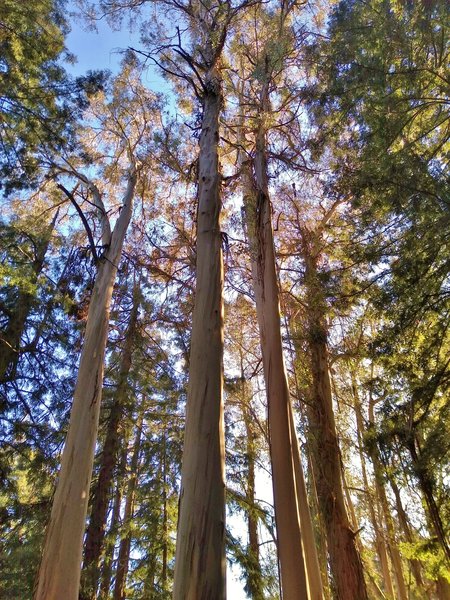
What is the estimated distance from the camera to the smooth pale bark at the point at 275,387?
3189 millimetres

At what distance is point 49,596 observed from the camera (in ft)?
11.6

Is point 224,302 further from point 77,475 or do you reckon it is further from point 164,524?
point 164,524

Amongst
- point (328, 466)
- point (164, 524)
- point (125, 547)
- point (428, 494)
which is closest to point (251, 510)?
point (164, 524)

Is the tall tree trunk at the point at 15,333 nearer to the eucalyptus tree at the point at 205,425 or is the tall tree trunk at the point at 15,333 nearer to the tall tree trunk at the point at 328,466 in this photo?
the eucalyptus tree at the point at 205,425

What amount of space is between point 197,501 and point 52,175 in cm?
715

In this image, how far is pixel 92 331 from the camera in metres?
5.96

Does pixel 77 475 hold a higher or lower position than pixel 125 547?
lower

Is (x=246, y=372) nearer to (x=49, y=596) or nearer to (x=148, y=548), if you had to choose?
(x=148, y=548)

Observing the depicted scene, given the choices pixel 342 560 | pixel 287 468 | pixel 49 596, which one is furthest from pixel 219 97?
pixel 342 560

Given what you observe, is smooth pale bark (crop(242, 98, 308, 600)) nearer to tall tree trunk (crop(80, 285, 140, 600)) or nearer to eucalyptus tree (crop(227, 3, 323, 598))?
eucalyptus tree (crop(227, 3, 323, 598))

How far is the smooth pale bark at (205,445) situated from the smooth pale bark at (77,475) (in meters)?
2.27

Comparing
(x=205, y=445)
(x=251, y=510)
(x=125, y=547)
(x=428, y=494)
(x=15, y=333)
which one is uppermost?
(x=15, y=333)

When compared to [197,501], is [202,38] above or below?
above

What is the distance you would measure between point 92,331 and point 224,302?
212cm
